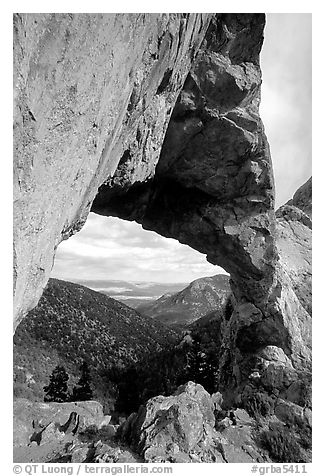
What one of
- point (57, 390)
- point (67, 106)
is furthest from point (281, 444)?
point (57, 390)

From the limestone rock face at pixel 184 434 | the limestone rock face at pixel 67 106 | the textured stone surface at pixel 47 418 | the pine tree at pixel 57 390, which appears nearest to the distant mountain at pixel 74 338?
the pine tree at pixel 57 390

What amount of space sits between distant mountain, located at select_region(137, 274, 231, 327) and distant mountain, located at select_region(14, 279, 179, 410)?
101ft

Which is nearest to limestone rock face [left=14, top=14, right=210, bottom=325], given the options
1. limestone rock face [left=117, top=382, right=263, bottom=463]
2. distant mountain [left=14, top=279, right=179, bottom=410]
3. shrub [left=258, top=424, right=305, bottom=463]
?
limestone rock face [left=117, top=382, right=263, bottom=463]

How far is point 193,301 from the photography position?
92.7 metres

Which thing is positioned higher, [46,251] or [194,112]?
[194,112]

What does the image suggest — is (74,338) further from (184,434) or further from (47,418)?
(184,434)

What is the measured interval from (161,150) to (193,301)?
81525mm

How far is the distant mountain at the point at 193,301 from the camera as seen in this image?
271 ft

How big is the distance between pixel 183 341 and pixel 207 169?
26794 millimetres

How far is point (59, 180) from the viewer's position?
5.80 metres

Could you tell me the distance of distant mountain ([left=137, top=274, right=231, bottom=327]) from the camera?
82500 millimetres

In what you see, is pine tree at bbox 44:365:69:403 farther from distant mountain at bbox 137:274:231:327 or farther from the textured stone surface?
distant mountain at bbox 137:274:231:327
